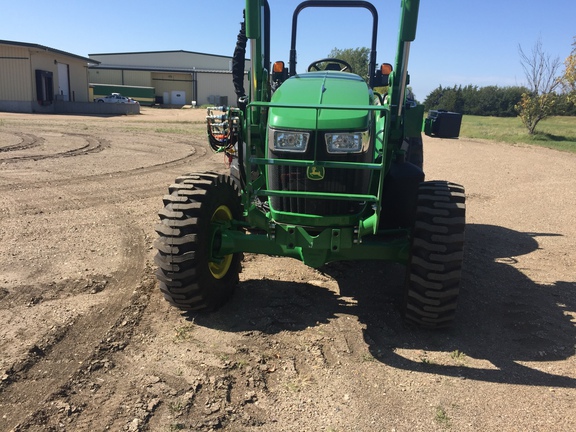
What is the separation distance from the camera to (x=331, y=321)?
4.36 m

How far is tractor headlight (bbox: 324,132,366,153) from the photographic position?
3.95m

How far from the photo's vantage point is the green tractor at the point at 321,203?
154 inches

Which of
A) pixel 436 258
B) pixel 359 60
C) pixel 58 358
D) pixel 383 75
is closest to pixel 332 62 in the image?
pixel 383 75

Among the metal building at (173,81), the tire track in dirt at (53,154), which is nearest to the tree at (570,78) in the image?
the tire track in dirt at (53,154)

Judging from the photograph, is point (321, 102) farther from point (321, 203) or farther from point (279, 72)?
point (279, 72)

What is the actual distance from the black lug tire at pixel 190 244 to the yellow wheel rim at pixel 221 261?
0.01m

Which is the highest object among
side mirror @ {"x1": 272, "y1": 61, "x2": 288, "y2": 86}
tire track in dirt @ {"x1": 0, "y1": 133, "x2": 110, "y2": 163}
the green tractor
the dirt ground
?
side mirror @ {"x1": 272, "y1": 61, "x2": 288, "y2": 86}

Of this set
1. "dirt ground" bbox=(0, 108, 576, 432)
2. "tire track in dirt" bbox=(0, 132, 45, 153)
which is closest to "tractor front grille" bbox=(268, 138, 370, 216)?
"dirt ground" bbox=(0, 108, 576, 432)

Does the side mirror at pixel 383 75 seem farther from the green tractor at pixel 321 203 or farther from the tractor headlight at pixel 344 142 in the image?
the tractor headlight at pixel 344 142

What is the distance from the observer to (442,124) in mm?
→ 5262

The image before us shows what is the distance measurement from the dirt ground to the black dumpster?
1.60 meters

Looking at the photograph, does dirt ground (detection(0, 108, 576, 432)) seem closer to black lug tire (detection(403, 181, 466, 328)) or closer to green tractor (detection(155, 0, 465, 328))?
black lug tire (detection(403, 181, 466, 328))

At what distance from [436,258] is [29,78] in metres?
34.6

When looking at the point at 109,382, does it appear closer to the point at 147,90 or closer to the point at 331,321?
the point at 331,321
